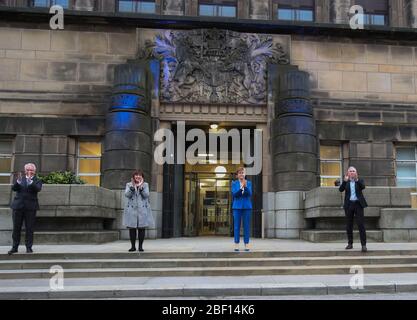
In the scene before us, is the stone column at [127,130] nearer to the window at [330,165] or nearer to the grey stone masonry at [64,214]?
the grey stone masonry at [64,214]

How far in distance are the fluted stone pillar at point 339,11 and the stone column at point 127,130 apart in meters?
9.68

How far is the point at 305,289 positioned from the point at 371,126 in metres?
11.7

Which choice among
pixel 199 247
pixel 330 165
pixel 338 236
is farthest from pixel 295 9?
pixel 199 247

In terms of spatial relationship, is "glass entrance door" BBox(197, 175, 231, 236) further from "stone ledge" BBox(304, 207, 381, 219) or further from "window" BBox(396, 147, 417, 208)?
"window" BBox(396, 147, 417, 208)

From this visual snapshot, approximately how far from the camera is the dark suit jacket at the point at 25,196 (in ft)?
35.7

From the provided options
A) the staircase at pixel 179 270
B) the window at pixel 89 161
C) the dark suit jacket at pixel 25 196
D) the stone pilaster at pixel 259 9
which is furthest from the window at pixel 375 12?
the dark suit jacket at pixel 25 196

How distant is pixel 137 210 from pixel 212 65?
8.39 m

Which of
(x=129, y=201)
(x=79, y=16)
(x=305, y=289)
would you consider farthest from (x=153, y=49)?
(x=305, y=289)

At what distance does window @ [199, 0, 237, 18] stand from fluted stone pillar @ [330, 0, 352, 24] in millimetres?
4450

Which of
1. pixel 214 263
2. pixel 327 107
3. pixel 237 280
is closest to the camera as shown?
pixel 237 280

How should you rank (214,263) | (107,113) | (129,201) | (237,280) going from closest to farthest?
(237,280), (214,263), (129,201), (107,113)

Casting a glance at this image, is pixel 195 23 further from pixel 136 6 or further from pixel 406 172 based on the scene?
pixel 406 172

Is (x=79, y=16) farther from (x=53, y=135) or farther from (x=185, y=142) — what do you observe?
(x=185, y=142)

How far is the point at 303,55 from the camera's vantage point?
1873cm
